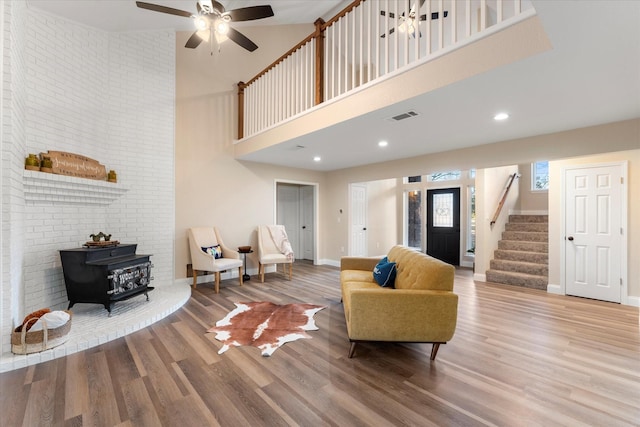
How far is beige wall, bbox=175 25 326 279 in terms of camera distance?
16.0 ft

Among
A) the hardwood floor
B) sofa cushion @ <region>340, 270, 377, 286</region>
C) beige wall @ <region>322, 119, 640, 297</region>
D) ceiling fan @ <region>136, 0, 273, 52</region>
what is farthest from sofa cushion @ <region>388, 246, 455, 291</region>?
ceiling fan @ <region>136, 0, 273, 52</region>

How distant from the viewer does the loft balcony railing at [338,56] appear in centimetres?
279

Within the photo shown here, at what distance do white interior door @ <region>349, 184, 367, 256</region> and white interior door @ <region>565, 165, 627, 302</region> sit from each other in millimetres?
3850

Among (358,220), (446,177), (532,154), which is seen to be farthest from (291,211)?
(532,154)

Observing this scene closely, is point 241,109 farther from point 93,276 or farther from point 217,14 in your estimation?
point 93,276

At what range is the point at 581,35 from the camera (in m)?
1.79

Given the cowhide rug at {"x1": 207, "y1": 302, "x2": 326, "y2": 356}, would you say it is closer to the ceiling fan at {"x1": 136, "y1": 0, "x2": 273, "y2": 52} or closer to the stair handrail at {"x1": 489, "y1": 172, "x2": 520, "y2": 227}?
the ceiling fan at {"x1": 136, "y1": 0, "x2": 273, "y2": 52}

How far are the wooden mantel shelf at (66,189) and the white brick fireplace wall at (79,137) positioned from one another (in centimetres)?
2

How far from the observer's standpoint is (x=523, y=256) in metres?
5.22

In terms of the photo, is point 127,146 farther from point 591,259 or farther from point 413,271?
point 591,259

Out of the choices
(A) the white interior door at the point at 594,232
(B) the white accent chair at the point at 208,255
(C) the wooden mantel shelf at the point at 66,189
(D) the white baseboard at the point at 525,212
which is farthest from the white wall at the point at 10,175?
(D) the white baseboard at the point at 525,212

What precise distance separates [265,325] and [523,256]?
486 centimetres

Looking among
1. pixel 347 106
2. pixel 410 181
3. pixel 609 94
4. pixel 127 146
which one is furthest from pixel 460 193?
pixel 127 146

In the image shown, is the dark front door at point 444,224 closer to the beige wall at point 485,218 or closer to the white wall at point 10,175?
the beige wall at point 485,218
